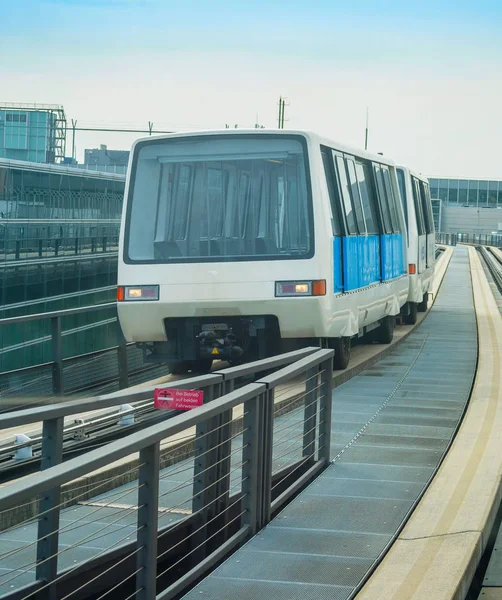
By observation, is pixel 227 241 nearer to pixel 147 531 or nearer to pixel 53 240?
pixel 147 531

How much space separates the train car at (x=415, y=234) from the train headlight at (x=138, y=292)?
994cm

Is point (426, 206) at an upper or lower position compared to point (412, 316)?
upper

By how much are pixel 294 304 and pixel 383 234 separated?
16.2 feet

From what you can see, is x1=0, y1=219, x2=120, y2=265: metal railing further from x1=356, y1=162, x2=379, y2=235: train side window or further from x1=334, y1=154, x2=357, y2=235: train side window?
x1=334, y1=154, x2=357, y2=235: train side window

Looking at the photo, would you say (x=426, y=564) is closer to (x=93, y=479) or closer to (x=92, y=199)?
(x=93, y=479)

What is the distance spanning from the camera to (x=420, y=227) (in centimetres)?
2517

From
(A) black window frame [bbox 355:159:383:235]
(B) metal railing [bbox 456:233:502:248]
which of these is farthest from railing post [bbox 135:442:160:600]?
(B) metal railing [bbox 456:233:502:248]

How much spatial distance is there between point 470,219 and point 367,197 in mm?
143420

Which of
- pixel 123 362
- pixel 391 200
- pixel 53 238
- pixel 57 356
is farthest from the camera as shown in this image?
pixel 53 238

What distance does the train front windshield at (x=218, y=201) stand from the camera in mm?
13664

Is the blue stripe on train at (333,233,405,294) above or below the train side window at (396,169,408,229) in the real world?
below

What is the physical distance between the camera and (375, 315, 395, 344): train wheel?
775 inches

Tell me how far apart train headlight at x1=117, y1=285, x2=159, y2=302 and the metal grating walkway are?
2418 mm

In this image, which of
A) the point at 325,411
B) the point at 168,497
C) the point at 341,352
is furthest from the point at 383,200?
the point at 168,497
